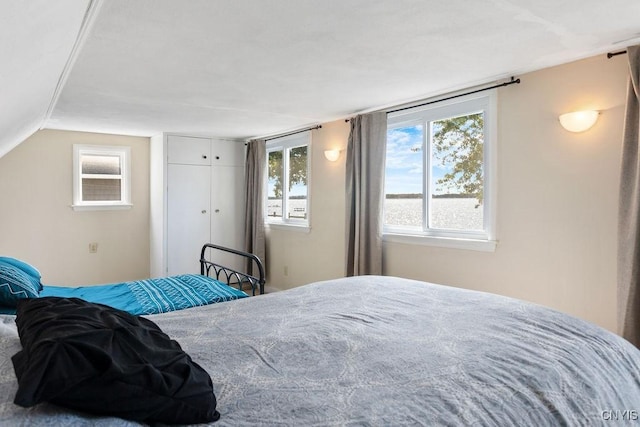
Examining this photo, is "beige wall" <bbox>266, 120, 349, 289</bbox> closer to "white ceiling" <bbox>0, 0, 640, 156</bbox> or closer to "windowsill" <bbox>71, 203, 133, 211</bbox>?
"white ceiling" <bbox>0, 0, 640, 156</bbox>

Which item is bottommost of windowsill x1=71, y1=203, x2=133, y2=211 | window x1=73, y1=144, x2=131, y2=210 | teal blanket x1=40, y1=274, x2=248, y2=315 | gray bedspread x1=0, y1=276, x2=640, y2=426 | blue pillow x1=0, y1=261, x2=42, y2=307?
teal blanket x1=40, y1=274, x2=248, y2=315

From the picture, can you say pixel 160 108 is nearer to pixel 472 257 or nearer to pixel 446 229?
pixel 446 229

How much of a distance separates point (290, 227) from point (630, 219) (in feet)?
11.9

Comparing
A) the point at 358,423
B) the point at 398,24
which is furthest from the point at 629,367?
the point at 398,24

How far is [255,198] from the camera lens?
221 inches

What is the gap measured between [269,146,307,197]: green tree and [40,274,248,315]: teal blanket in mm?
2447

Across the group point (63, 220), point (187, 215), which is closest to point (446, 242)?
point (187, 215)

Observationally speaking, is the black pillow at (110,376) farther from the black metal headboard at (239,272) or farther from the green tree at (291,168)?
the green tree at (291,168)

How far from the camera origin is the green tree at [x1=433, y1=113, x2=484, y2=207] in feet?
10.5

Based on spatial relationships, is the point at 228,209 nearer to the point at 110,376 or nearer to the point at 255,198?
the point at 255,198

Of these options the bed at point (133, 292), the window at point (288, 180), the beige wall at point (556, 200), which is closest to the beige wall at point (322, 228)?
the window at point (288, 180)

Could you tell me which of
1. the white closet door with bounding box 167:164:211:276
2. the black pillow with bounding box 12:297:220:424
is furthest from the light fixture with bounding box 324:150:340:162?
the black pillow with bounding box 12:297:220:424

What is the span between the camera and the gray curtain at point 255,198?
18.1ft

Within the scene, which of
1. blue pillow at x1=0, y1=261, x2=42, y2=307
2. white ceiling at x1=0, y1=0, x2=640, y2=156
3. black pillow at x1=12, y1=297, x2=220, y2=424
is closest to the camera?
black pillow at x1=12, y1=297, x2=220, y2=424
